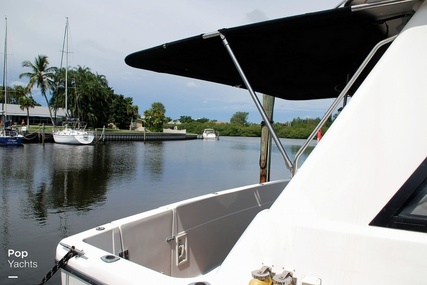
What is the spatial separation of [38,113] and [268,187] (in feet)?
235

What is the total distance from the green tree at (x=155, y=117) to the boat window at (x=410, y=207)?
74.3 meters

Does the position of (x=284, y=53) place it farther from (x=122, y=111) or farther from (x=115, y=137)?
(x=122, y=111)

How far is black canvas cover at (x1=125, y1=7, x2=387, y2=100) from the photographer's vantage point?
80.0 inches

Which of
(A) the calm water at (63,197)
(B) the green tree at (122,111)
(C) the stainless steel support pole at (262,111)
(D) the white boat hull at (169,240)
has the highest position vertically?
(B) the green tree at (122,111)

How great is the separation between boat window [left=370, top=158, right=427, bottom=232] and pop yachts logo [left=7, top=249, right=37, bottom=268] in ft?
22.4

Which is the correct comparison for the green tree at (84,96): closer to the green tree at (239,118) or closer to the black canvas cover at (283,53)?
the black canvas cover at (283,53)

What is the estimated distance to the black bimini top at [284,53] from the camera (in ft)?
6.65

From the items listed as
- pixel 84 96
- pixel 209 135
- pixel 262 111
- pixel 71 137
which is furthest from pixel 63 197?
pixel 209 135

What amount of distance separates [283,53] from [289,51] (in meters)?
Result: 0.08

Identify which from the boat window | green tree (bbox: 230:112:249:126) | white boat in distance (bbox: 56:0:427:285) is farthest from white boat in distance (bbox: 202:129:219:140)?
the boat window

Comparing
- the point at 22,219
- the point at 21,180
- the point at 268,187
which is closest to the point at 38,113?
the point at 21,180

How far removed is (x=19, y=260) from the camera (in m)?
6.55

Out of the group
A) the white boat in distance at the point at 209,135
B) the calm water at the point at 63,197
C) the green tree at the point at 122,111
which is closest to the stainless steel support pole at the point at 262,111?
the calm water at the point at 63,197

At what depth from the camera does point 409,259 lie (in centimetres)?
136
